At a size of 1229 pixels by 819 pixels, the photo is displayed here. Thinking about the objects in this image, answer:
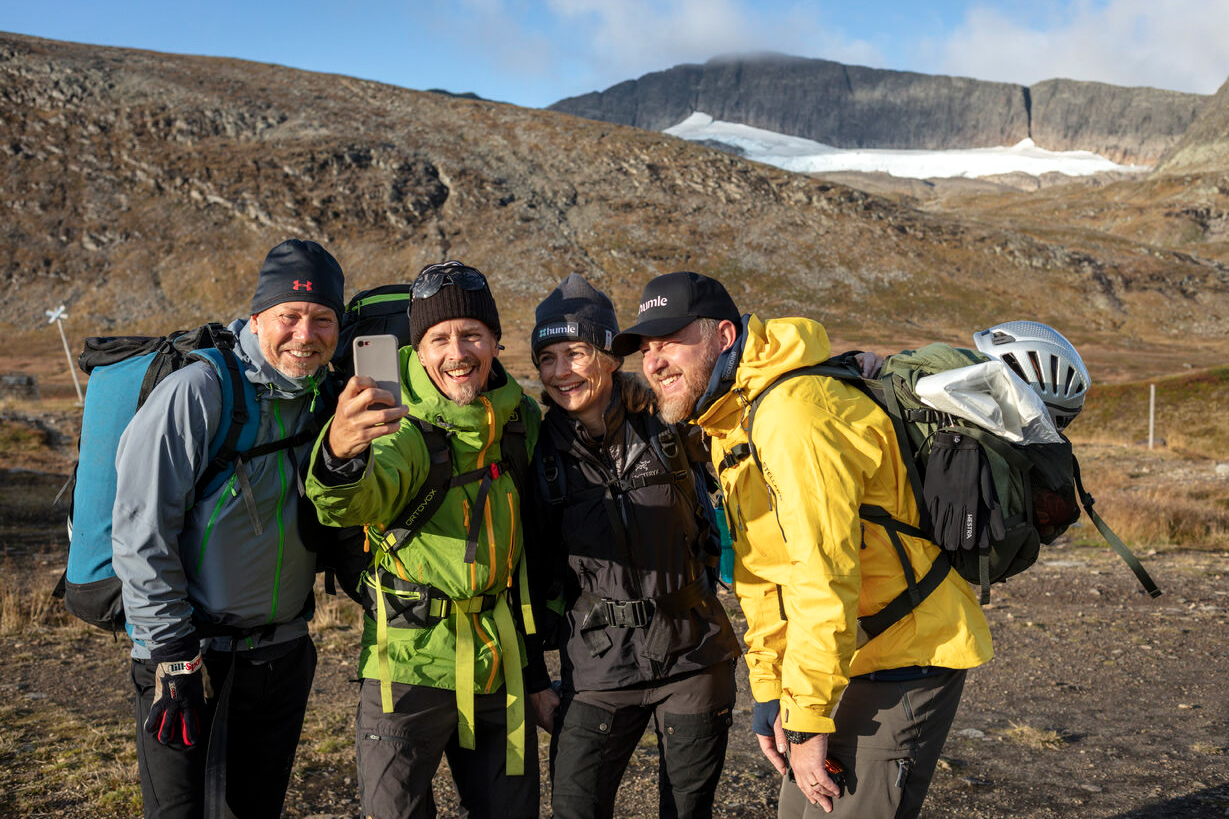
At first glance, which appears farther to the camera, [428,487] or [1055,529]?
[428,487]

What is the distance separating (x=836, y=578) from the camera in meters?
2.12

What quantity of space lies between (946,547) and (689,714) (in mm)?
1051

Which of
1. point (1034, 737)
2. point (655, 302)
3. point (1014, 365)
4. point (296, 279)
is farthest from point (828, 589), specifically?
point (1034, 737)

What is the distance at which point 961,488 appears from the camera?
87.0 inches

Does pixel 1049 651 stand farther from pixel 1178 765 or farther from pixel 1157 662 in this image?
pixel 1178 765

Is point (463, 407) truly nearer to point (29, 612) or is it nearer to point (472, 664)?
point (472, 664)

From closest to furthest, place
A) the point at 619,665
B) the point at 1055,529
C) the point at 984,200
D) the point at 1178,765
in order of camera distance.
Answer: the point at 1055,529 → the point at 619,665 → the point at 1178,765 → the point at 984,200

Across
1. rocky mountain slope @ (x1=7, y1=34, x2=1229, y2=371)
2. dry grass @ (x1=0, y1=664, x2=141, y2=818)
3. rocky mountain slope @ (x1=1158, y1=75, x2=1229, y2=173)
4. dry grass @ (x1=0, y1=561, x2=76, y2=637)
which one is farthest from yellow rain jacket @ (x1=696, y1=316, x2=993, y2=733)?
rocky mountain slope @ (x1=1158, y1=75, x2=1229, y2=173)

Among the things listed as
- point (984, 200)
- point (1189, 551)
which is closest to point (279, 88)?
point (1189, 551)

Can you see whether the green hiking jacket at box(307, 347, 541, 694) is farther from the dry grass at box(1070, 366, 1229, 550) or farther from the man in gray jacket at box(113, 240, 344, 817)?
the dry grass at box(1070, 366, 1229, 550)

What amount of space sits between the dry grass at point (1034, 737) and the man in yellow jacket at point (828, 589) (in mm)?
2792

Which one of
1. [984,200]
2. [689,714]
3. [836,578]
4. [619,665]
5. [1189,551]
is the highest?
[984,200]

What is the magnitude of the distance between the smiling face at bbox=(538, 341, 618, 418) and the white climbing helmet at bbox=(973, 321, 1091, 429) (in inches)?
48.5

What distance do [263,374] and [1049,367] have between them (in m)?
2.30
